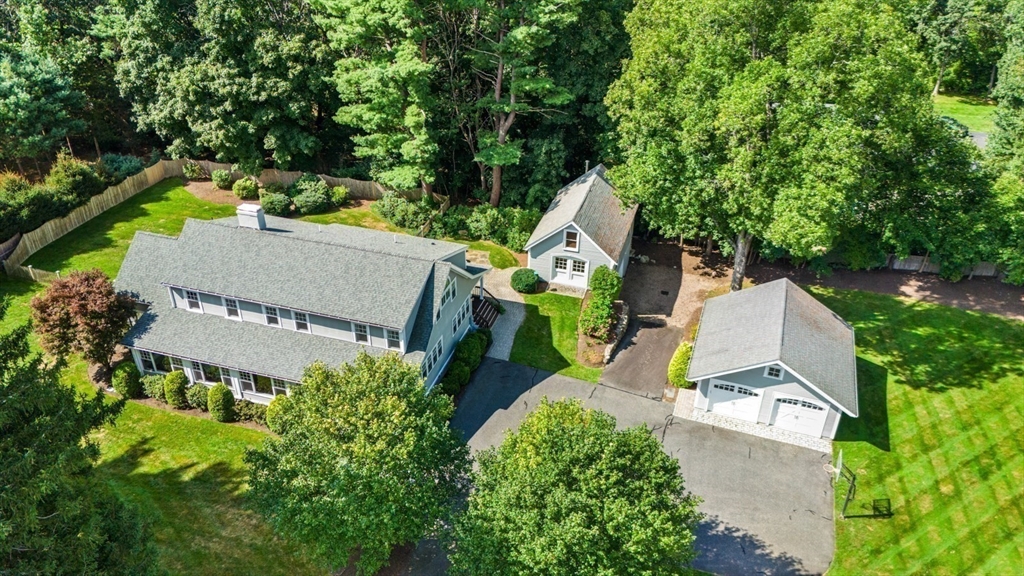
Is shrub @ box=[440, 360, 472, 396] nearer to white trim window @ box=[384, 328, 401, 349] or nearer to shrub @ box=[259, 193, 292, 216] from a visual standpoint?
white trim window @ box=[384, 328, 401, 349]

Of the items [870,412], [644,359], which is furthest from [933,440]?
[644,359]

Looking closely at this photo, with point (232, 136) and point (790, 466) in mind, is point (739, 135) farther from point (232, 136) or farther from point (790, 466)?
point (232, 136)

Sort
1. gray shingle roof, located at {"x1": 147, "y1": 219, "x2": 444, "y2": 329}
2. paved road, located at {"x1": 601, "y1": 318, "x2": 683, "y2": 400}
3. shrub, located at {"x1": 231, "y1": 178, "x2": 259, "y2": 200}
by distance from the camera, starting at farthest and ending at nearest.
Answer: shrub, located at {"x1": 231, "y1": 178, "x2": 259, "y2": 200} < paved road, located at {"x1": 601, "y1": 318, "x2": 683, "y2": 400} < gray shingle roof, located at {"x1": 147, "y1": 219, "x2": 444, "y2": 329}

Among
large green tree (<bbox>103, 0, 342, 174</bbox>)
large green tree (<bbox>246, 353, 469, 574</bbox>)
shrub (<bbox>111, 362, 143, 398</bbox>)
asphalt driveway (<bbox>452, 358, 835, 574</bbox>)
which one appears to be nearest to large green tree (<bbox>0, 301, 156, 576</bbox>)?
large green tree (<bbox>246, 353, 469, 574</bbox>)

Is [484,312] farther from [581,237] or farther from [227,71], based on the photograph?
[227,71]

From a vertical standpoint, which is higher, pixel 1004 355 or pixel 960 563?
pixel 1004 355

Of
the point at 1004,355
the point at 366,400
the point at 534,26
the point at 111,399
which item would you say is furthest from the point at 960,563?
the point at 111,399
